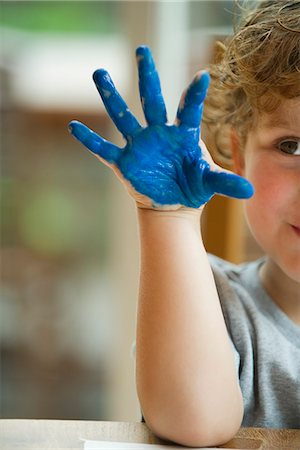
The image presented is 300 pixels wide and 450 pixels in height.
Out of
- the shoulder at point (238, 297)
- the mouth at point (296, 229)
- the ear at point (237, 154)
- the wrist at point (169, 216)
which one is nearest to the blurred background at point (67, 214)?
the ear at point (237, 154)

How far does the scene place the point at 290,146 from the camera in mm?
906

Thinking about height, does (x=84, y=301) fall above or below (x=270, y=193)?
below

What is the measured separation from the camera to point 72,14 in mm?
2596

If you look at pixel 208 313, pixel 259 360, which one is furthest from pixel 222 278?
pixel 208 313

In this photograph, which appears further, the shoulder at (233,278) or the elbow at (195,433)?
the shoulder at (233,278)

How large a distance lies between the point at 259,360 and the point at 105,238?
5.74 feet

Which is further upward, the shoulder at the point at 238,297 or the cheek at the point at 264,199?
the cheek at the point at 264,199

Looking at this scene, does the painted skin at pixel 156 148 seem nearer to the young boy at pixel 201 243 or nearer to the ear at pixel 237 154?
the young boy at pixel 201 243

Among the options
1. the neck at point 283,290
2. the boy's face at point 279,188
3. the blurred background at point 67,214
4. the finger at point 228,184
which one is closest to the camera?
the finger at point 228,184

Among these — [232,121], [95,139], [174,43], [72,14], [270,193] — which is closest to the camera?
[95,139]

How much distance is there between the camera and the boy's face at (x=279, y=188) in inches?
34.9

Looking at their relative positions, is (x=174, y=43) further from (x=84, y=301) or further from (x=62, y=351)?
(x=62, y=351)

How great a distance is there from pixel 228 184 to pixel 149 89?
0.11 metres

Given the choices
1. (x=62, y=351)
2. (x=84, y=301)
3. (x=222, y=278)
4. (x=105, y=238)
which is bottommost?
(x=62, y=351)
